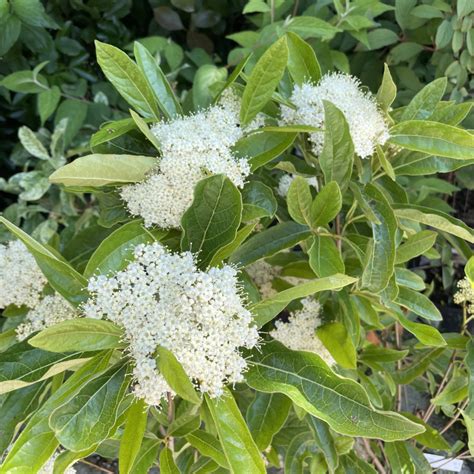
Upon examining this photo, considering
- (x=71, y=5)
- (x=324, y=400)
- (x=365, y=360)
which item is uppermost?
(x=71, y=5)

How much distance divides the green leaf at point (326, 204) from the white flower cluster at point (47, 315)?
0.38 m

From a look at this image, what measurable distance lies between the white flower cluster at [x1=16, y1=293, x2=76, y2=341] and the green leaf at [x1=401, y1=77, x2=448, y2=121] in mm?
593

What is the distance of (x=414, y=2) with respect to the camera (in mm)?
1386

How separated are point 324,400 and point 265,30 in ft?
3.16

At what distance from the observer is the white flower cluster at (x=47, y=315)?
795 millimetres

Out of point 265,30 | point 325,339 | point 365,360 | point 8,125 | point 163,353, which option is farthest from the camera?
point 8,125

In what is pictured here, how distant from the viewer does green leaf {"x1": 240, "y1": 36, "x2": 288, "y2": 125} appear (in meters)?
0.75

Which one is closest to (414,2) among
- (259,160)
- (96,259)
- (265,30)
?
(265,30)

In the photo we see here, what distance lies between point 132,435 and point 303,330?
0.35m

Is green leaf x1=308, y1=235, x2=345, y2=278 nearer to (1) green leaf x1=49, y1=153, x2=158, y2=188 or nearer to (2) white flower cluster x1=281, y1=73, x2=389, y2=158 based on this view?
(2) white flower cluster x1=281, y1=73, x2=389, y2=158

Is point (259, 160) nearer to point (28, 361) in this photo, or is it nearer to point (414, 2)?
point (28, 361)

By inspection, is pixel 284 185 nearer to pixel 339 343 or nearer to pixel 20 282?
pixel 339 343

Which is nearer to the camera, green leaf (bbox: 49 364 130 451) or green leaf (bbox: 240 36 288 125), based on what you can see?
green leaf (bbox: 49 364 130 451)

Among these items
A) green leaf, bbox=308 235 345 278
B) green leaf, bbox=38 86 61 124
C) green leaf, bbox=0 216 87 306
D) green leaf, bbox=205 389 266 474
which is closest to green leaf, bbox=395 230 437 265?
green leaf, bbox=308 235 345 278
